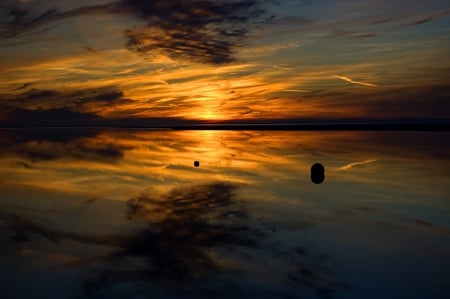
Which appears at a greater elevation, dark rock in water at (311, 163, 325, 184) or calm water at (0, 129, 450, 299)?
dark rock in water at (311, 163, 325, 184)

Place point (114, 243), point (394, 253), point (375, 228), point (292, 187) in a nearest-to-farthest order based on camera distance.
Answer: point (394, 253)
point (114, 243)
point (375, 228)
point (292, 187)

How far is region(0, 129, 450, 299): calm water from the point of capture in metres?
9.59

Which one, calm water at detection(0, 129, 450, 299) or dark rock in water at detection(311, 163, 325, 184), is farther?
dark rock in water at detection(311, 163, 325, 184)

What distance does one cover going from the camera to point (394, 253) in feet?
36.9

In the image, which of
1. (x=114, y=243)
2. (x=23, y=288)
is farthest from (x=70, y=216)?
(x=23, y=288)

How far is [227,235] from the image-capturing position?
12.6m

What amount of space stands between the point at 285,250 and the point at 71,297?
468 cm

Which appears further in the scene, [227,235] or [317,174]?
[317,174]

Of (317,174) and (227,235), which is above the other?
(317,174)

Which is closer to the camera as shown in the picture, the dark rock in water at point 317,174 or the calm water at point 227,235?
the calm water at point 227,235

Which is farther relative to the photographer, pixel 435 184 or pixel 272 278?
Answer: pixel 435 184

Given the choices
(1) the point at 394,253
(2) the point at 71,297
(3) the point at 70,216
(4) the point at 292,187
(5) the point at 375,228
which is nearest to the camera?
(2) the point at 71,297

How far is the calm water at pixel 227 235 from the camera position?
9.59 meters

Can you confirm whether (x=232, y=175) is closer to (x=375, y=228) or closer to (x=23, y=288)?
(x=375, y=228)
